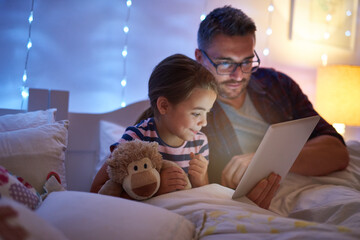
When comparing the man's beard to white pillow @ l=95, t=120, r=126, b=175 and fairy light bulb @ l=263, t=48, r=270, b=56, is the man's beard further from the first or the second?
fairy light bulb @ l=263, t=48, r=270, b=56

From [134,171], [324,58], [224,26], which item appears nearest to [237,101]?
[224,26]

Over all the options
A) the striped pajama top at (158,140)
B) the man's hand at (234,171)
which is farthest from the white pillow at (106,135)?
the man's hand at (234,171)

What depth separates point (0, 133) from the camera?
987 mm

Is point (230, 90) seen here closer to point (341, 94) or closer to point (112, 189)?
point (112, 189)

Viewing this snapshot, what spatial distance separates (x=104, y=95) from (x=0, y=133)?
0.61 metres

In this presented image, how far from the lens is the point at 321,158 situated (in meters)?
1.23

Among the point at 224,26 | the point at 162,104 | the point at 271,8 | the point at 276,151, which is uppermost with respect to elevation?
the point at 271,8

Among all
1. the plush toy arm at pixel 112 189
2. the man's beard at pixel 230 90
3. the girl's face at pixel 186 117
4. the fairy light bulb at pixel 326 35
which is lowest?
the plush toy arm at pixel 112 189

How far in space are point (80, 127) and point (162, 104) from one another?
2.20 feet

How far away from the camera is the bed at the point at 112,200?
0.55m

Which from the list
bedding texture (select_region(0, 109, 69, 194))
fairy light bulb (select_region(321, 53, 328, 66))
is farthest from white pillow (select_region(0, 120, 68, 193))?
fairy light bulb (select_region(321, 53, 328, 66))

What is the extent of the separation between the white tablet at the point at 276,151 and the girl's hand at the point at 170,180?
156 millimetres

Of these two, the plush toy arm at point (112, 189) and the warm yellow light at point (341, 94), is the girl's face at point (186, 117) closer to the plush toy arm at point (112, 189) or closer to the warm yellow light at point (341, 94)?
the plush toy arm at point (112, 189)

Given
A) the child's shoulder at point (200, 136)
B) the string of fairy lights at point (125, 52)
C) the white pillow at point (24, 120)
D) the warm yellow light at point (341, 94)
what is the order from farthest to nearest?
the warm yellow light at point (341, 94), the string of fairy lights at point (125, 52), the white pillow at point (24, 120), the child's shoulder at point (200, 136)
